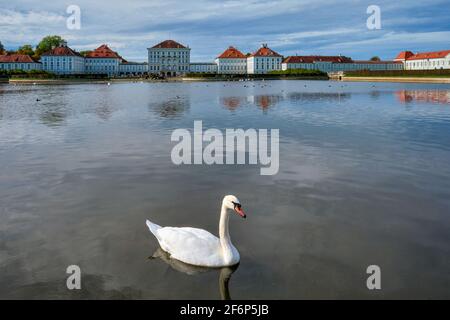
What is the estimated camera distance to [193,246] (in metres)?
5.62

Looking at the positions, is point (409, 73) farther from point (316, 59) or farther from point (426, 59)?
point (316, 59)

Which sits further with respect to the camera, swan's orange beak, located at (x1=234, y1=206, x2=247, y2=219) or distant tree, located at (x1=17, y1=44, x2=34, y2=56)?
distant tree, located at (x1=17, y1=44, x2=34, y2=56)

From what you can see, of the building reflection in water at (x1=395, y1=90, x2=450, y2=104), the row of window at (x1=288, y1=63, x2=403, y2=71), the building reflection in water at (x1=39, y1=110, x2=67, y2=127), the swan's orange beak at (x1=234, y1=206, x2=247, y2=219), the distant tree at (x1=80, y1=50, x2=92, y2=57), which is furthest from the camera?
the row of window at (x1=288, y1=63, x2=403, y2=71)

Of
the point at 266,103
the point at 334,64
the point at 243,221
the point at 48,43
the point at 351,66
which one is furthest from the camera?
A: the point at 351,66

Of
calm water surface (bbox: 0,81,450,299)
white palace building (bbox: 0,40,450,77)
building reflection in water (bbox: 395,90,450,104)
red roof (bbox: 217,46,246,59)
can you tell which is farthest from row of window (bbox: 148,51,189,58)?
calm water surface (bbox: 0,81,450,299)

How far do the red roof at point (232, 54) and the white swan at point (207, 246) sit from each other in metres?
149

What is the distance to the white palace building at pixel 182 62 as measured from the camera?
418 feet

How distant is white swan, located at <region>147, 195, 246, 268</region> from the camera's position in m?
5.52

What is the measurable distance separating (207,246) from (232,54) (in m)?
152

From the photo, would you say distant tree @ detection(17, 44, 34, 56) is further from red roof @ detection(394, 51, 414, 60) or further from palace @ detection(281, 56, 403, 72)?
red roof @ detection(394, 51, 414, 60)

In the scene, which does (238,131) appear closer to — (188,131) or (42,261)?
(188,131)

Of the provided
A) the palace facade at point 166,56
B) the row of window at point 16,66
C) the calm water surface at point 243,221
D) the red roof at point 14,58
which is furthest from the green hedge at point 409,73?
the red roof at point 14,58

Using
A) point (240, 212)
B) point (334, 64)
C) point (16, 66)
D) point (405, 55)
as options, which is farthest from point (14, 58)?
point (240, 212)

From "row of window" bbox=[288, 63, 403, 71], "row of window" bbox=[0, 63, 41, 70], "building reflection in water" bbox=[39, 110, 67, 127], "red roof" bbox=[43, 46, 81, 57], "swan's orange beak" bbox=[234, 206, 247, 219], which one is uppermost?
"red roof" bbox=[43, 46, 81, 57]
